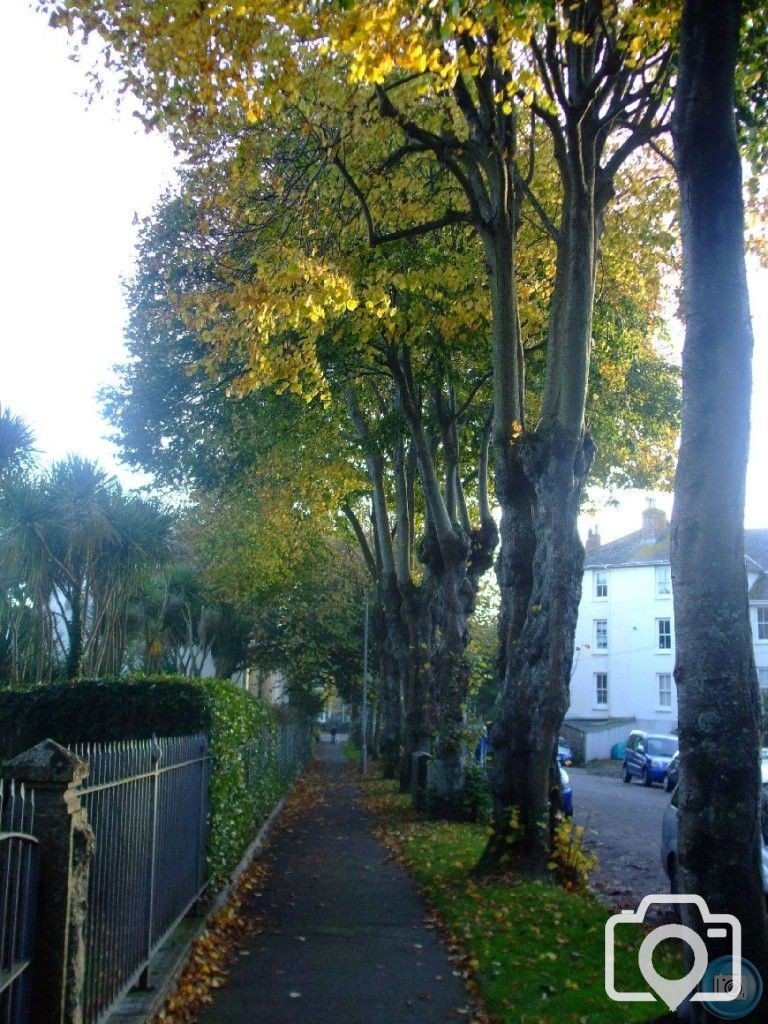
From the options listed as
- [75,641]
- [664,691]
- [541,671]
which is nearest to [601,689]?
[664,691]

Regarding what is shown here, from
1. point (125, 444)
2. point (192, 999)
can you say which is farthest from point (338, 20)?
point (125, 444)

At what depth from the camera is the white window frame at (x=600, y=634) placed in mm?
62875

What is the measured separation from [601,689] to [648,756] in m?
24.6

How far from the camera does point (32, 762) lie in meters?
5.30

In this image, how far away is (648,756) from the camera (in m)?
39.2

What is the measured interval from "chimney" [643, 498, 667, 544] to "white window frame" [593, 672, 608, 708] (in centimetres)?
826

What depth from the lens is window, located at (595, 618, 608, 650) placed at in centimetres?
6288

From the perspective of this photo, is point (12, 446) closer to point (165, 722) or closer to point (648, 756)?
point (165, 722)

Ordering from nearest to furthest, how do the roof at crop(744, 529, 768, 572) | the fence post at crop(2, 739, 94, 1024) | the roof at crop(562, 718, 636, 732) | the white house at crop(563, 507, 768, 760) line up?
1. the fence post at crop(2, 739, 94, 1024)
2. the roof at crop(562, 718, 636, 732)
3. the white house at crop(563, 507, 768, 760)
4. the roof at crop(744, 529, 768, 572)

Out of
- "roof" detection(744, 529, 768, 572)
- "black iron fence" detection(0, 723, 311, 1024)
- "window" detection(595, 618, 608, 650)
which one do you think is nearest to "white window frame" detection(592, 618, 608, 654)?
"window" detection(595, 618, 608, 650)

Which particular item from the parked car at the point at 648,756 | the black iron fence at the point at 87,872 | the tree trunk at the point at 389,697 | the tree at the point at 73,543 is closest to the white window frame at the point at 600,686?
the parked car at the point at 648,756

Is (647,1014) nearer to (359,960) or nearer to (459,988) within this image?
(459,988)

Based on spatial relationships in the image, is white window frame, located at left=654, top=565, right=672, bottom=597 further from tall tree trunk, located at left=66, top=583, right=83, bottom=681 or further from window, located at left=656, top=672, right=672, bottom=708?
tall tree trunk, located at left=66, top=583, right=83, bottom=681

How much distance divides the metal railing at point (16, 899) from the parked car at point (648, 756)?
3517cm
